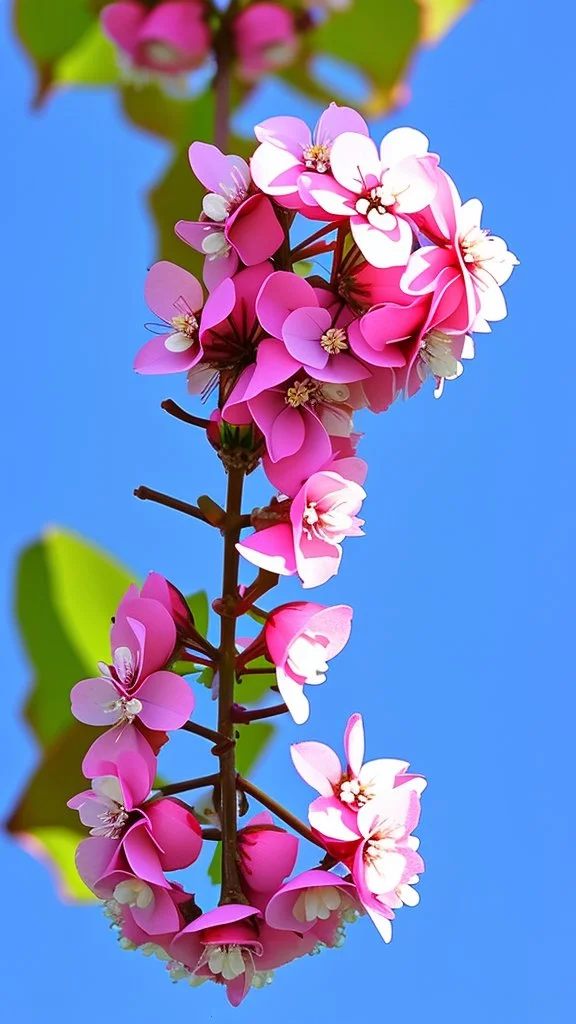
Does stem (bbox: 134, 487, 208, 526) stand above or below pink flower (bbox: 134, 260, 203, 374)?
below

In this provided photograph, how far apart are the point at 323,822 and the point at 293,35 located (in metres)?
0.95

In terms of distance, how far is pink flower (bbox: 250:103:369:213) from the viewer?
0.53 m

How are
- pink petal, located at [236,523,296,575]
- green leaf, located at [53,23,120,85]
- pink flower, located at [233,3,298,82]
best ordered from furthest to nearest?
green leaf, located at [53,23,120,85] → pink flower, located at [233,3,298,82] → pink petal, located at [236,523,296,575]

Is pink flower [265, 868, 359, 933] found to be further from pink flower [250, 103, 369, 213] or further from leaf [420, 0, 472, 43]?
leaf [420, 0, 472, 43]

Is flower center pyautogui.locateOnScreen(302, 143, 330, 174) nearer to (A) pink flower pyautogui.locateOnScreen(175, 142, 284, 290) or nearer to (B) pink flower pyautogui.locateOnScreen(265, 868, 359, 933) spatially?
(A) pink flower pyautogui.locateOnScreen(175, 142, 284, 290)

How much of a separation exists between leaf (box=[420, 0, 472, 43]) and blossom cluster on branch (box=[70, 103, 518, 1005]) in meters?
0.84

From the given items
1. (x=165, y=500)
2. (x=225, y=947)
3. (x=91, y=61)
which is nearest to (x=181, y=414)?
(x=165, y=500)

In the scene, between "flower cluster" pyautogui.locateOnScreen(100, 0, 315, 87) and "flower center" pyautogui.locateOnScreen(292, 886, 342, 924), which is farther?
"flower cluster" pyautogui.locateOnScreen(100, 0, 315, 87)

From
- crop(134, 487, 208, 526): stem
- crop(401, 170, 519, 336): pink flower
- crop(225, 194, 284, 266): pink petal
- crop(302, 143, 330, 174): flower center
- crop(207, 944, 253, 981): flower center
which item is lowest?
crop(207, 944, 253, 981): flower center

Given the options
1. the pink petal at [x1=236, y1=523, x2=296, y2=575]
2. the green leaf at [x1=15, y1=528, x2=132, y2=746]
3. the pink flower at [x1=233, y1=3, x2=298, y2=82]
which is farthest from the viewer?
the pink flower at [x1=233, y1=3, x2=298, y2=82]

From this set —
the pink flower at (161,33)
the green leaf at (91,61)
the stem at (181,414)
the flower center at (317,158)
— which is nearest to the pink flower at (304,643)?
the stem at (181,414)


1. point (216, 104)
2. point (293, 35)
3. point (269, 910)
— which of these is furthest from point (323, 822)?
point (293, 35)

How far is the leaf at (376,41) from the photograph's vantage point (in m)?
1.28

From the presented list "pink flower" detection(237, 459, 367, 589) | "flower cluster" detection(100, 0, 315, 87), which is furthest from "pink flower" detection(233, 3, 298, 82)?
"pink flower" detection(237, 459, 367, 589)
